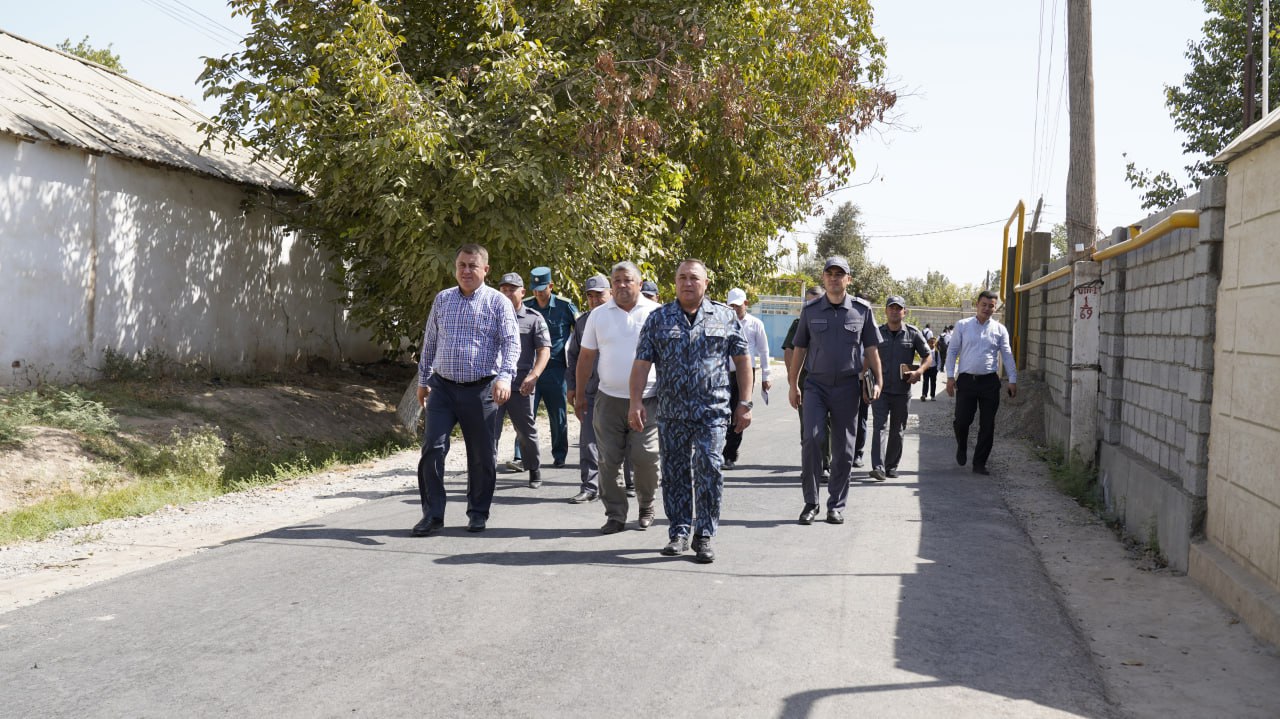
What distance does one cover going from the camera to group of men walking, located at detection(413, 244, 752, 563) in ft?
22.0

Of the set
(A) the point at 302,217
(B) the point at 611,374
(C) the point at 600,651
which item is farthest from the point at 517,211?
(C) the point at 600,651

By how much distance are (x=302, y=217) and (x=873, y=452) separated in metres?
9.62

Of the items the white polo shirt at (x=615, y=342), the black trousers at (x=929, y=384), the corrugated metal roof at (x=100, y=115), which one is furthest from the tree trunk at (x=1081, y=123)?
the corrugated metal roof at (x=100, y=115)

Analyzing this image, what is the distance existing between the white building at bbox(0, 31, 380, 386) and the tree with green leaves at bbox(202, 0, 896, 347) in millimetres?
1120

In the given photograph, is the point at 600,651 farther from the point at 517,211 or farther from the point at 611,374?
the point at 517,211

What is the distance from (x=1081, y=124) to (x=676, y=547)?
1102 cm

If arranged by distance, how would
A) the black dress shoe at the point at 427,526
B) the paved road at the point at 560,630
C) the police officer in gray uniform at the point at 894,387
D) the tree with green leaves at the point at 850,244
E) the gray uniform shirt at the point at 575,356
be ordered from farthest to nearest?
the tree with green leaves at the point at 850,244 < the police officer in gray uniform at the point at 894,387 < the gray uniform shirt at the point at 575,356 < the black dress shoe at the point at 427,526 < the paved road at the point at 560,630

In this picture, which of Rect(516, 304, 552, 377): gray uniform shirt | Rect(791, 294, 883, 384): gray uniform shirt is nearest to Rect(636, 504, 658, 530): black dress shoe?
Rect(791, 294, 883, 384): gray uniform shirt

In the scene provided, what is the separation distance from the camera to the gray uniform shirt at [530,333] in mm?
9773

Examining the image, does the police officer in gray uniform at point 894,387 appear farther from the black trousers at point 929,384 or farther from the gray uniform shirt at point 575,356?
the black trousers at point 929,384

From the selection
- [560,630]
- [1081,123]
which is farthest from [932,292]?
[560,630]

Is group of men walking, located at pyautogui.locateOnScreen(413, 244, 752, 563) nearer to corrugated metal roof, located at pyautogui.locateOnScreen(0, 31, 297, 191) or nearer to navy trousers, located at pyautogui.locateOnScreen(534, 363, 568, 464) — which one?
navy trousers, located at pyautogui.locateOnScreen(534, 363, 568, 464)

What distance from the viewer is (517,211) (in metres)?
12.9

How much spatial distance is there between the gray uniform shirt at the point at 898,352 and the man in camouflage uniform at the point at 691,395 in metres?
4.26
